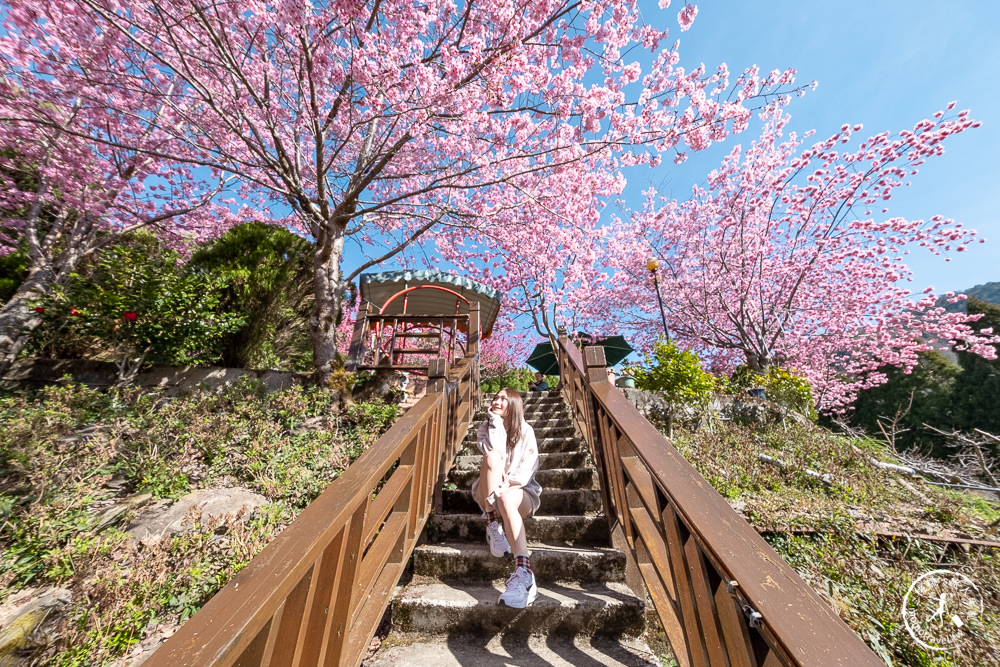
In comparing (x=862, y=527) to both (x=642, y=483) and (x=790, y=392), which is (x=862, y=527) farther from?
(x=790, y=392)

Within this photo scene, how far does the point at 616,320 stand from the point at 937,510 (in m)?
10.0

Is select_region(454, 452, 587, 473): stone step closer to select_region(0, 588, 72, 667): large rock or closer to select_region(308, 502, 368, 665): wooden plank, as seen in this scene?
select_region(308, 502, 368, 665): wooden plank

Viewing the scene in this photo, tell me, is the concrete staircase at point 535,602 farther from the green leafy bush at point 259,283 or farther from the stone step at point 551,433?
the green leafy bush at point 259,283

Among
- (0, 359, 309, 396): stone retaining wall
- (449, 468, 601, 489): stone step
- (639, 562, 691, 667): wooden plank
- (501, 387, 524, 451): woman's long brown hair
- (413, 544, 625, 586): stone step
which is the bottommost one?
(413, 544, 625, 586): stone step

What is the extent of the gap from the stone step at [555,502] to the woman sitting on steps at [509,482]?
1.63ft

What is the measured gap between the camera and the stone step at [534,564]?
2.50 m

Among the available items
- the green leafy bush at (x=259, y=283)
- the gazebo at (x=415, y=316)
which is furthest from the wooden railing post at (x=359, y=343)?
the green leafy bush at (x=259, y=283)

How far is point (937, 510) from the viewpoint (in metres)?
4.30

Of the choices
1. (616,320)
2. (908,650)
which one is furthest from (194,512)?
(616,320)

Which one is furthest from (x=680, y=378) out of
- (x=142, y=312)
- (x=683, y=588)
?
(x=142, y=312)

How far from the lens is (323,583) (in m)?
1.36

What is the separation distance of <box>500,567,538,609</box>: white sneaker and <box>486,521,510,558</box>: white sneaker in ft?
0.85

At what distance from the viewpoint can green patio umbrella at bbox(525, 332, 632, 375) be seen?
444 inches

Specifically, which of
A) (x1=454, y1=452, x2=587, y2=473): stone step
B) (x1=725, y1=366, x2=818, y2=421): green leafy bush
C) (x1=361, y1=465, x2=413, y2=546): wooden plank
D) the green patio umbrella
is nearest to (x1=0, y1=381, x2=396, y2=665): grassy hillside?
(x1=454, y1=452, x2=587, y2=473): stone step
